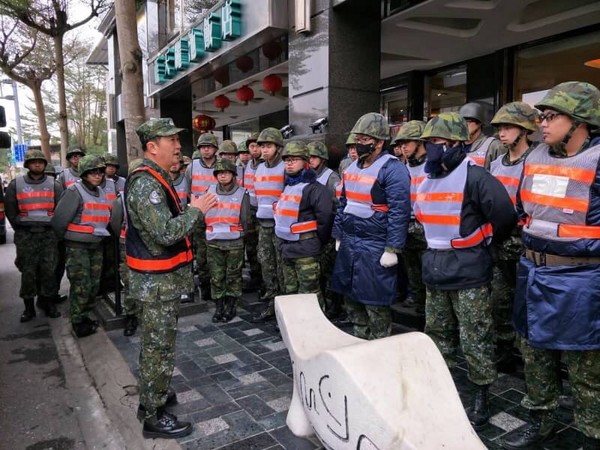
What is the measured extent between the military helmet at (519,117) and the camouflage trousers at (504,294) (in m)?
1.11

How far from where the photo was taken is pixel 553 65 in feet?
24.7

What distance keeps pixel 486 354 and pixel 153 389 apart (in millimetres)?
2296

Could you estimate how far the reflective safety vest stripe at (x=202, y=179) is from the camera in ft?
21.9

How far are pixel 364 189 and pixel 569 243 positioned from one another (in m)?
1.75

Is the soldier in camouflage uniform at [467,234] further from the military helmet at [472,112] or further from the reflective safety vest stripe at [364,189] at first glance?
the military helmet at [472,112]

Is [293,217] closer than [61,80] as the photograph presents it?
Yes

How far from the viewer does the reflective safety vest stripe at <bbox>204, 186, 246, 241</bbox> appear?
553 cm

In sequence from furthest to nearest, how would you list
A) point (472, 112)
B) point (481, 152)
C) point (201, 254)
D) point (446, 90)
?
point (446, 90) → point (201, 254) → point (472, 112) → point (481, 152)

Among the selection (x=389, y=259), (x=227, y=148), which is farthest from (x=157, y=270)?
(x=227, y=148)

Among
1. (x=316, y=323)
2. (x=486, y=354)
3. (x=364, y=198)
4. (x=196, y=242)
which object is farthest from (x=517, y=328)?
(x=196, y=242)

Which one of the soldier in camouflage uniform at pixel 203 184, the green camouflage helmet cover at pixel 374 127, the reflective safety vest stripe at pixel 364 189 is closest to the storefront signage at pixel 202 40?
the soldier in camouflage uniform at pixel 203 184

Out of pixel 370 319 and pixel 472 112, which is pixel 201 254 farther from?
pixel 472 112

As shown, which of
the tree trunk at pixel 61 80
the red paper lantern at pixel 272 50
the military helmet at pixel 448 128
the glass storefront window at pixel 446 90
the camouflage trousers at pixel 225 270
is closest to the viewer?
the military helmet at pixel 448 128

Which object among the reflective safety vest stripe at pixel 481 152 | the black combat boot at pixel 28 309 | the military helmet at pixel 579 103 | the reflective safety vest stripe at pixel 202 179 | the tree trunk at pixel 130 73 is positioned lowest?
the black combat boot at pixel 28 309
